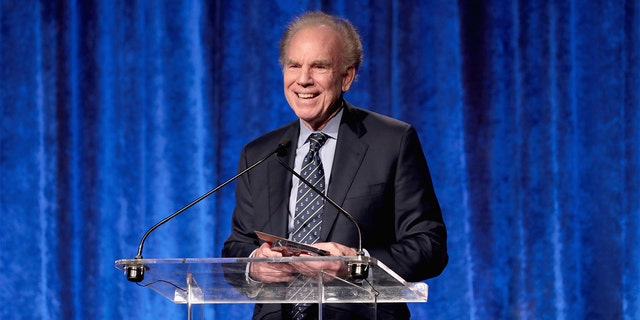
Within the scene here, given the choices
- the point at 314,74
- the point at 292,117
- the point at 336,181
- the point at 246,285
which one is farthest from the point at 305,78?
the point at 292,117

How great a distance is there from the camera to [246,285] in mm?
2027

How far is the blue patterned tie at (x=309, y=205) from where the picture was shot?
95.1 inches

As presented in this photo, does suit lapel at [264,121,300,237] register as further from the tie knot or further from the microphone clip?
the microphone clip

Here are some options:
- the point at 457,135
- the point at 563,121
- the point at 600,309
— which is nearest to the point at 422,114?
the point at 457,135

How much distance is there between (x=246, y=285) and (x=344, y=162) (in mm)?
605

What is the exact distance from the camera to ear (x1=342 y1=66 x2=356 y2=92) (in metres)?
2.68

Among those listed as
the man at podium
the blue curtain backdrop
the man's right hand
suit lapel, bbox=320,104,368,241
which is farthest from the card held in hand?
the blue curtain backdrop

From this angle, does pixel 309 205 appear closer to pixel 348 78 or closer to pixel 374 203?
pixel 374 203

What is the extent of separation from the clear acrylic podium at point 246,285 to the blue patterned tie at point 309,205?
34 cm

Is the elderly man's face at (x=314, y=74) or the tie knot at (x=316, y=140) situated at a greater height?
the elderly man's face at (x=314, y=74)

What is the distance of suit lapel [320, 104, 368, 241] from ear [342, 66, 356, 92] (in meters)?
0.09

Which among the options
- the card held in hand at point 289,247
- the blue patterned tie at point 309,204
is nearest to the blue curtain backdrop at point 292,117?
the blue patterned tie at point 309,204

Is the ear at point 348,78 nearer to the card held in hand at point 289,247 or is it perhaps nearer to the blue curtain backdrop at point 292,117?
the card held in hand at point 289,247

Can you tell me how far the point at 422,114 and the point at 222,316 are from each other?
123 centimetres
